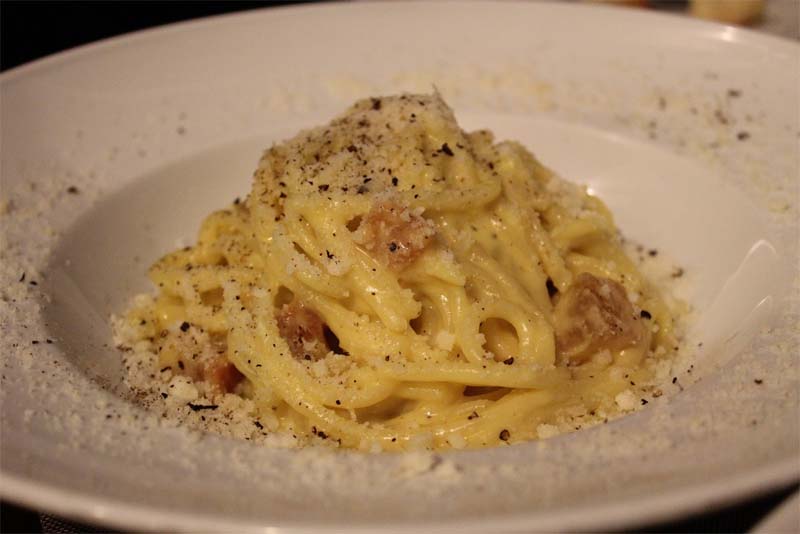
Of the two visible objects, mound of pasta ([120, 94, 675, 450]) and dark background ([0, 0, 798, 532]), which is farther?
dark background ([0, 0, 798, 532])

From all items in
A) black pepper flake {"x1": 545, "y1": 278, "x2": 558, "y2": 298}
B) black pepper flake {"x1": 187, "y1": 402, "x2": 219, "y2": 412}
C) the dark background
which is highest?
the dark background

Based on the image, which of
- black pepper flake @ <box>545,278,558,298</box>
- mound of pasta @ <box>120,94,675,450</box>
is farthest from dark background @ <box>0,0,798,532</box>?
black pepper flake @ <box>545,278,558,298</box>

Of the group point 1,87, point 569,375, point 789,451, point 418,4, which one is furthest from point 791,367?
point 1,87

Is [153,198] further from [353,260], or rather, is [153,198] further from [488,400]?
[488,400]

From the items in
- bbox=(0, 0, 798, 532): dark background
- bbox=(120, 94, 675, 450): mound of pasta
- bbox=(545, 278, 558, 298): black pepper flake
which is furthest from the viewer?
bbox=(0, 0, 798, 532): dark background

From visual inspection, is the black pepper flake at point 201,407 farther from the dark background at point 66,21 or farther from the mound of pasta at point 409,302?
the dark background at point 66,21

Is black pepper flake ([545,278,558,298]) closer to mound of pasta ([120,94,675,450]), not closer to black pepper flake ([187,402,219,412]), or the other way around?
mound of pasta ([120,94,675,450])

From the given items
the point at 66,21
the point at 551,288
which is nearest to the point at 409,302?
the point at 551,288

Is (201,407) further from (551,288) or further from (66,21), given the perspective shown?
(66,21)
